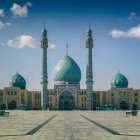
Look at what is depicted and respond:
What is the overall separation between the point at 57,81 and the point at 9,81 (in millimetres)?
10707

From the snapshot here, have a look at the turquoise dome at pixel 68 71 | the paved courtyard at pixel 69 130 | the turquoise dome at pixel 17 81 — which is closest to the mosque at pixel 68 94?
the turquoise dome at pixel 68 71

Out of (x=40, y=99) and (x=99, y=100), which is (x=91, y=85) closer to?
(x=99, y=100)

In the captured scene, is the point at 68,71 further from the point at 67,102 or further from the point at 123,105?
the point at 123,105

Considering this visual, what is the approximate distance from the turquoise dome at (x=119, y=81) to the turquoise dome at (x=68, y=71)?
7.84m

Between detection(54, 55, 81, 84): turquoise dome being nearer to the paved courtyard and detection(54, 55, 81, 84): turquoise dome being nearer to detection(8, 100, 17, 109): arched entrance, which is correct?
detection(8, 100, 17, 109): arched entrance

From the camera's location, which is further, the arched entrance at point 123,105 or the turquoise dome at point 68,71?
the arched entrance at point 123,105

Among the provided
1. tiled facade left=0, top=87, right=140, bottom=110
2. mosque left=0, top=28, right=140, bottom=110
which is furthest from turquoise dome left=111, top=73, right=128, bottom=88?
tiled facade left=0, top=87, right=140, bottom=110

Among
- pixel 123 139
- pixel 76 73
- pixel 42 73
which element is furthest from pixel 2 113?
pixel 76 73

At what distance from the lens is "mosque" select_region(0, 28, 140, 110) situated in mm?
81188

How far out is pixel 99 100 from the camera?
8438 centimetres

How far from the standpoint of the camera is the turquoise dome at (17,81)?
87.2 meters

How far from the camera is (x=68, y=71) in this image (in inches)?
3337

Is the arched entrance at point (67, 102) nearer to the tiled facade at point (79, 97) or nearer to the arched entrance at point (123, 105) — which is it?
the tiled facade at point (79, 97)

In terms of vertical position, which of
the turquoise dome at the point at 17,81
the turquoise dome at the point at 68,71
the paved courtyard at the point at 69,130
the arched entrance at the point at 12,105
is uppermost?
the turquoise dome at the point at 68,71
